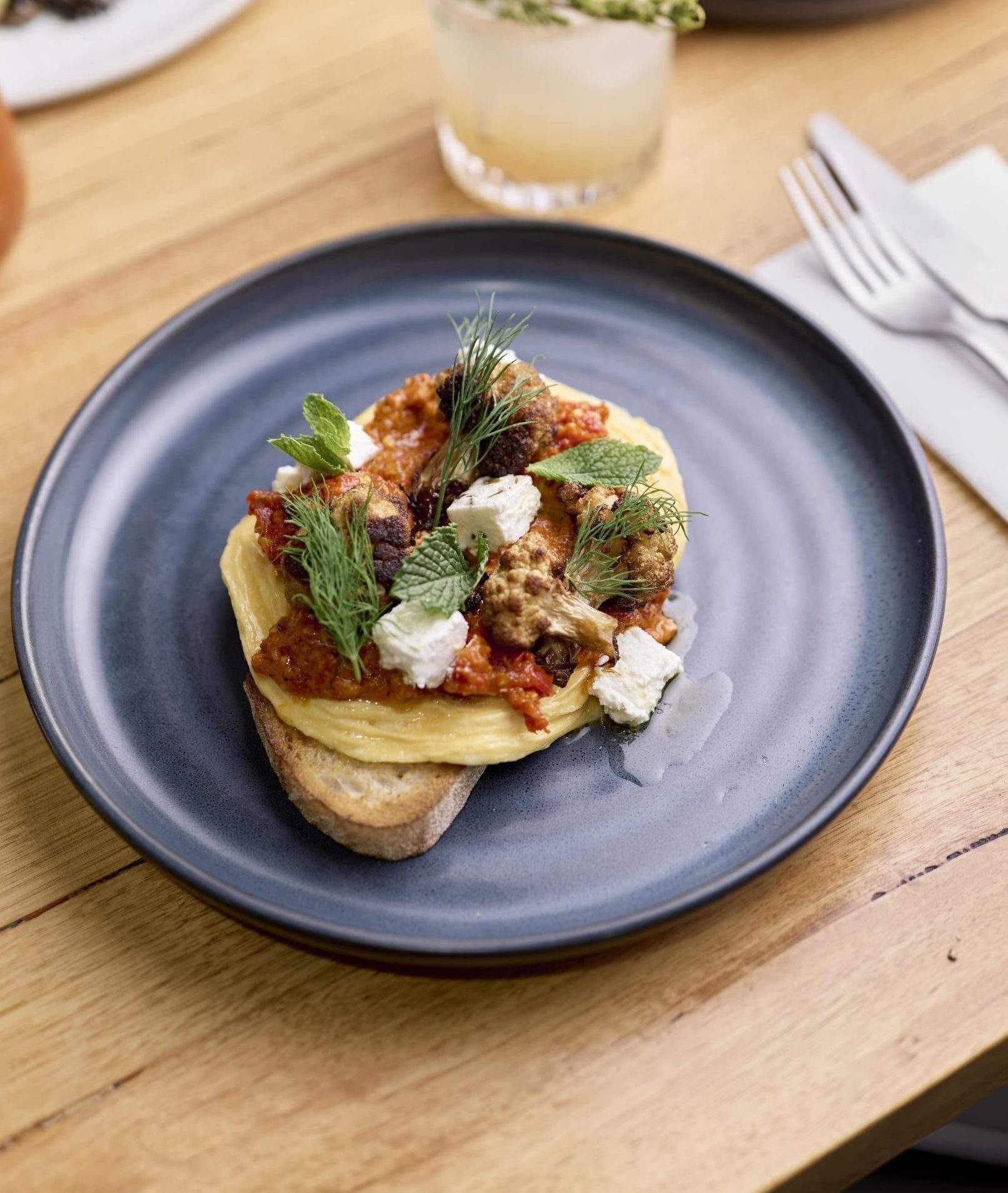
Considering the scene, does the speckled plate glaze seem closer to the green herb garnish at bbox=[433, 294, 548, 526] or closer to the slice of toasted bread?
the slice of toasted bread

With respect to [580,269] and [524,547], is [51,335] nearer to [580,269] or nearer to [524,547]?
[580,269]

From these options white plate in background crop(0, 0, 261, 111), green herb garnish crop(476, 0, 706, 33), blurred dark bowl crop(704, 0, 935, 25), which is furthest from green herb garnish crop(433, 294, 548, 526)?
white plate in background crop(0, 0, 261, 111)

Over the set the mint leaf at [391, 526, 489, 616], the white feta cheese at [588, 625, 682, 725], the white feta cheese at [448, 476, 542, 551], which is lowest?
the white feta cheese at [588, 625, 682, 725]

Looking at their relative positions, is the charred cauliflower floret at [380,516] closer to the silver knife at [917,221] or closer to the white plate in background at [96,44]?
the silver knife at [917,221]

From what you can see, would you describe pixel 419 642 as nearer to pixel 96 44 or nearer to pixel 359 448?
pixel 359 448

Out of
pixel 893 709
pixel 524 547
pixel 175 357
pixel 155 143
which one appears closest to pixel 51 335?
pixel 175 357

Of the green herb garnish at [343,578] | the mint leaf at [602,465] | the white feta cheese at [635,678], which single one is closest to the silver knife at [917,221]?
the mint leaf at [602,465]
